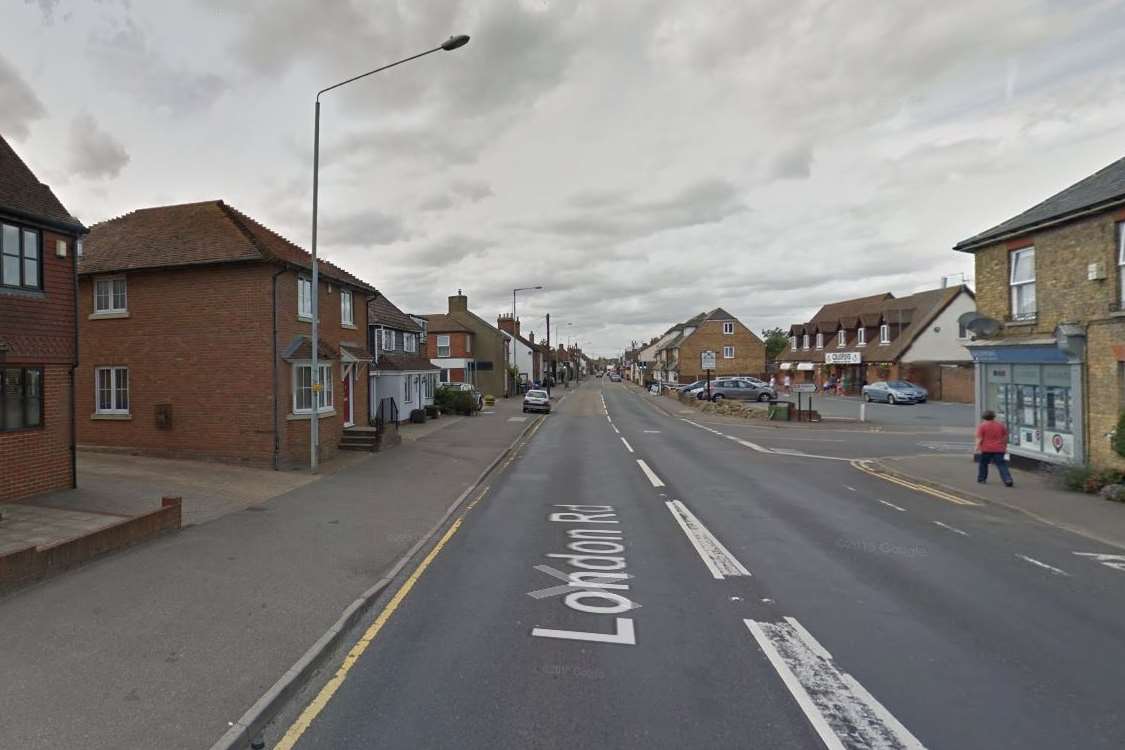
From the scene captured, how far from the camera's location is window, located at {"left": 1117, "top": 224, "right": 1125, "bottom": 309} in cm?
1197

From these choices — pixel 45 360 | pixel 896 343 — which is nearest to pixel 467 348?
pixel 896 343

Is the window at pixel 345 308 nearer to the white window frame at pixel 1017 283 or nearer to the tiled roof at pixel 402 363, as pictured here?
the tiled roof at pixel 402 363

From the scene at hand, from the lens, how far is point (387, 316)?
2892cm

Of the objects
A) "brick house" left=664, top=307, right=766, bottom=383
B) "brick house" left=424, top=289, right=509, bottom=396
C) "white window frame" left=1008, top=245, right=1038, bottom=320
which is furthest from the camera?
"brick house" left=664, top=307, right=766, bottom=383

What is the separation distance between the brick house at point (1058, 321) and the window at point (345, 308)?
62.5 ft

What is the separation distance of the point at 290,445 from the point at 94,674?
11.4 m

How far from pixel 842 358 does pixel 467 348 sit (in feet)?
106

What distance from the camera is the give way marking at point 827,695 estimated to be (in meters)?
3.78

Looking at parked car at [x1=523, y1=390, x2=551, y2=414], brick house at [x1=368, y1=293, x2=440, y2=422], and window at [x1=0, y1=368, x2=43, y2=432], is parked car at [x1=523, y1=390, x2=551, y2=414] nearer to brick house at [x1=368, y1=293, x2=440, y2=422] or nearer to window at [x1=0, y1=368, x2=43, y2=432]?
brick house at [x1=368, y1=293, x2=440, y2=422]

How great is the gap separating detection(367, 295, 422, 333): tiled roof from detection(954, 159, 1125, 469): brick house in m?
22.8

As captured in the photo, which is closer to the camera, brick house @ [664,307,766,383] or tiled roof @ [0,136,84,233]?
tiled roof @ [0,136,84,233]

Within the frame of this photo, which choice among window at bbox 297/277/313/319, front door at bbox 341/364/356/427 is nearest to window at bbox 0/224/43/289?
window at bbox 297/277/313/319

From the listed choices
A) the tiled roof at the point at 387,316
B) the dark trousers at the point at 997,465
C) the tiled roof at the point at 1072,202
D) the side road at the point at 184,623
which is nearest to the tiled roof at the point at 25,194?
the side road at the point at 184,623

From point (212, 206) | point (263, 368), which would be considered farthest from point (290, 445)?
point (212, 206)
